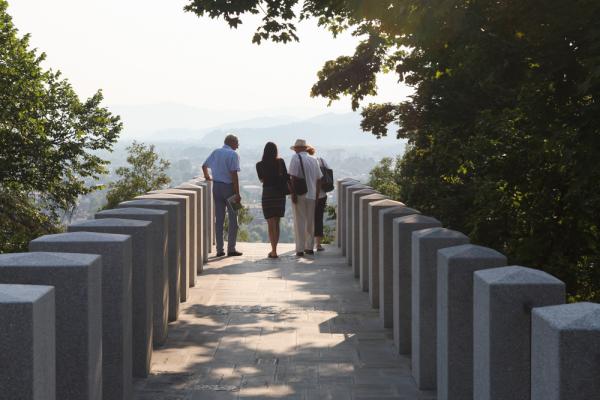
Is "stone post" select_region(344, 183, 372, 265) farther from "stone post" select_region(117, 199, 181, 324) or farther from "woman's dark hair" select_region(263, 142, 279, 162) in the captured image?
"stone post" select_region(117, 199, 181, 324)

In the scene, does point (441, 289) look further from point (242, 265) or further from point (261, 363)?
point (242, 265)

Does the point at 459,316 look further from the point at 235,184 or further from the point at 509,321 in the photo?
the point at 235,184

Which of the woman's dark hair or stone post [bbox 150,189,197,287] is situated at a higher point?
the woman's dark hair

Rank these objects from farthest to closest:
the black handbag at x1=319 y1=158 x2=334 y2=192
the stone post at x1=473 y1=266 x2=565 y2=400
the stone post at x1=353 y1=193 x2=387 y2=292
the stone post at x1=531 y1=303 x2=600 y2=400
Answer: the black handbag at x1=319 y1=158 x2=334 y2=192
the stone post at x1=353 y1=193 x2=387 y2=292
the stone post at x1=473 y1=266 x2=565 y2=400
the stone post at x1=531 y1=303 x2=600 y2=400

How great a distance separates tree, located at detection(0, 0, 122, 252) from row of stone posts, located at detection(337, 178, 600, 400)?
21.5 m

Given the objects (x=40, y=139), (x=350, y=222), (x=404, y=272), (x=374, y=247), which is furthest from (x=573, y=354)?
(x=40, y=139)

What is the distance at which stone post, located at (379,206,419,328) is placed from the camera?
9.50 meters

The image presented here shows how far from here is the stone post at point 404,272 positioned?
834 cm

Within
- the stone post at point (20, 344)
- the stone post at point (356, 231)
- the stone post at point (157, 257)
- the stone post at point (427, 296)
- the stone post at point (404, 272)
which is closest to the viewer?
the stone post at point (20, 344)

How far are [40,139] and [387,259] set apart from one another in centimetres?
2430

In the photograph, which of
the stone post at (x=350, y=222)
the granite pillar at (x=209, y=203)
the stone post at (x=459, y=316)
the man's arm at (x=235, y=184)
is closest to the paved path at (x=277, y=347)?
the stone post at (x=459, y=316)

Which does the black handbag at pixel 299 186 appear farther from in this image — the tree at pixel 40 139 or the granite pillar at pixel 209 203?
the tree at pixel 40 139

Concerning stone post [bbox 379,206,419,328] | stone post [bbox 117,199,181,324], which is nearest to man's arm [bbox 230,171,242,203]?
stone post [bbox 117,199,181,324]

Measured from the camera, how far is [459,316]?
636cm
